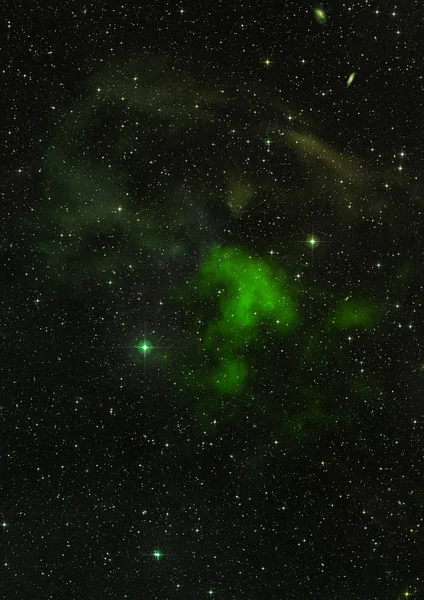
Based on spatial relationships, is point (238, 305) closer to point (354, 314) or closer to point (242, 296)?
point (242, 296)

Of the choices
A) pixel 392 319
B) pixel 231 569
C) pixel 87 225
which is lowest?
pixel 231 569

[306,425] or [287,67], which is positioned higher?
[287,67]

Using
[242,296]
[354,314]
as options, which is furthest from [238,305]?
[354,314]

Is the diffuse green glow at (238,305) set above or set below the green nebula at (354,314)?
above

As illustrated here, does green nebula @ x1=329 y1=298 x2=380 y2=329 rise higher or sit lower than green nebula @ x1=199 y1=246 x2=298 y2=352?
lower

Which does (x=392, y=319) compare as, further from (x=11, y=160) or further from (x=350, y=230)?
(x=11, y=160)

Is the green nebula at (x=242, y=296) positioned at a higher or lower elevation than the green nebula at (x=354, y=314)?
higher

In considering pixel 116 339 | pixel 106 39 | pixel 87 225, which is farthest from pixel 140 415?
pixel 106 39
